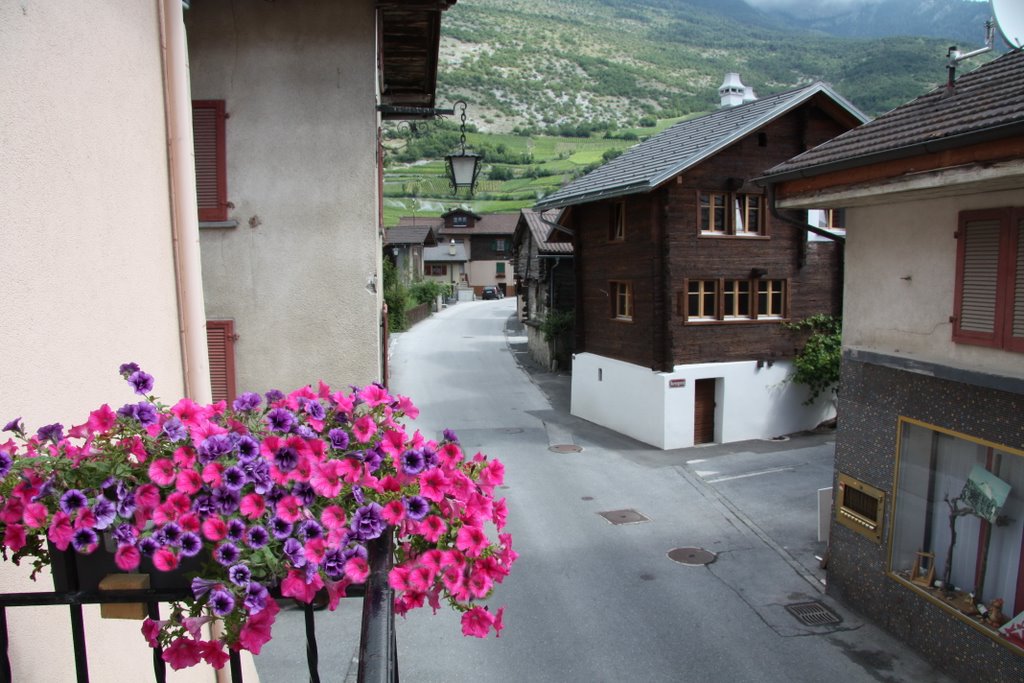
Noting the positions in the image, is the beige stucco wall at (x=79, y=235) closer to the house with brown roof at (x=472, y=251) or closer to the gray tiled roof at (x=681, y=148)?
the gray tiled roof at (x=681, y=148)

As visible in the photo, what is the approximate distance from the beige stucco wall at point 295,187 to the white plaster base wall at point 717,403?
1254 cm

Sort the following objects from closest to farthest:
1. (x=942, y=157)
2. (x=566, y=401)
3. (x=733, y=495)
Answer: (x=942, y=157) → (x=733, y=495) → (x=566, y=401)

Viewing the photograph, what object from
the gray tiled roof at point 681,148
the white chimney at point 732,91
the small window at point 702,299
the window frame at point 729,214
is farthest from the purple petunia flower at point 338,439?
the white chimney at point 732,91

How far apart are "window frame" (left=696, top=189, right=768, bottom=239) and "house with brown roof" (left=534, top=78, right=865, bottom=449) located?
0.11 ft

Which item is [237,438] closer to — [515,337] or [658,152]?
[658,152]

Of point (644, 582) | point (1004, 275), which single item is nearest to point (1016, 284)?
point (1004, 275)

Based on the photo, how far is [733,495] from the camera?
1603 centimetres

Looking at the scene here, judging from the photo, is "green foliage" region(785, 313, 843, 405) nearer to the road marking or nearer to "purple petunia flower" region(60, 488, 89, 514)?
the road marking

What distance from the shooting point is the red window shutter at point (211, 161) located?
841 centimetres

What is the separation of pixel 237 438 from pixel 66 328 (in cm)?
187

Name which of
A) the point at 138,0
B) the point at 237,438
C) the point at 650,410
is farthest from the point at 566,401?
the point at 237,438

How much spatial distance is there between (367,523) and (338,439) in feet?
1.27

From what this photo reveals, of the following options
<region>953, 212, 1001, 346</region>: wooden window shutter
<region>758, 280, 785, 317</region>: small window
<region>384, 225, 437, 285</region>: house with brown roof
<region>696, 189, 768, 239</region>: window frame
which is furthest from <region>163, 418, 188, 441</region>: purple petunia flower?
<region>384, 225, 437, 285</region>: house with brown roof

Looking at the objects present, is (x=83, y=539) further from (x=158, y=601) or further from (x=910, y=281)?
(x=910, y=281)
